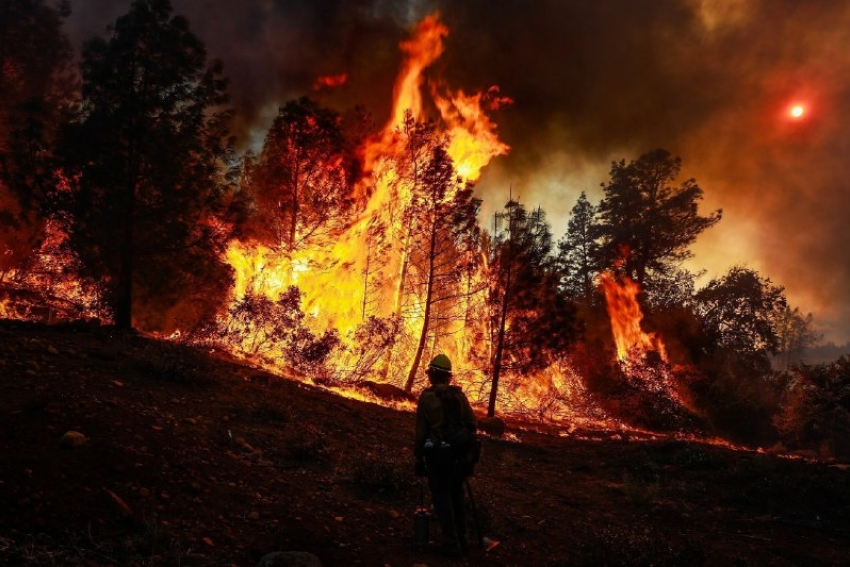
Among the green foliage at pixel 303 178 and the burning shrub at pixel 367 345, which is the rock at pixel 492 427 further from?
the green foliage at pixel 303 178

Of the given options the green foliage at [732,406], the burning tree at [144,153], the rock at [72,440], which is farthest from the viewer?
the green foliage at [732,406]

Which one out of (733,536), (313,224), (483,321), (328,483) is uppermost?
(313,224)

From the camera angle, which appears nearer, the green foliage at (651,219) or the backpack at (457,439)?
the backpack at (457,439)

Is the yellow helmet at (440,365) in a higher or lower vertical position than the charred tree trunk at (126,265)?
lower

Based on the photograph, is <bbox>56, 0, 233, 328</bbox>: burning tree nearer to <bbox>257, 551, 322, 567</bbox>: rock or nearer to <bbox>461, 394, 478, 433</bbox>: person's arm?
<bbox>461, 394, 478, 433</bbox>: person's arm

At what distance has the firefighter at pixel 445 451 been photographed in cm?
568

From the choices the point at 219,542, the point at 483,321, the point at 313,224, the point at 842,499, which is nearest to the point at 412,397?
the point at 483,321

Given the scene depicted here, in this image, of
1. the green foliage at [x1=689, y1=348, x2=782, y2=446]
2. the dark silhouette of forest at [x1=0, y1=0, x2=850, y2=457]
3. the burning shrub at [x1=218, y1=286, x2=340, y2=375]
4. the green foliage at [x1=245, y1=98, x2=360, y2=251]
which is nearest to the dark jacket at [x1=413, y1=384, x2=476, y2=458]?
the dark silhouette of forest at [x1=0, y1=0, x2=850, y2=457]

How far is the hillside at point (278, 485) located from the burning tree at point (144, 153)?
2.70 meters

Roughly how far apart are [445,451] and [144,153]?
505 inches

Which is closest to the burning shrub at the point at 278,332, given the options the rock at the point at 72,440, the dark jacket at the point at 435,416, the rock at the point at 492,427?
the rock at the point at 492,427

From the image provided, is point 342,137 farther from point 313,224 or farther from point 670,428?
point 670,428

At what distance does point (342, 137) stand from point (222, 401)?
1423cm

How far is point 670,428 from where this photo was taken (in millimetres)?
26422
